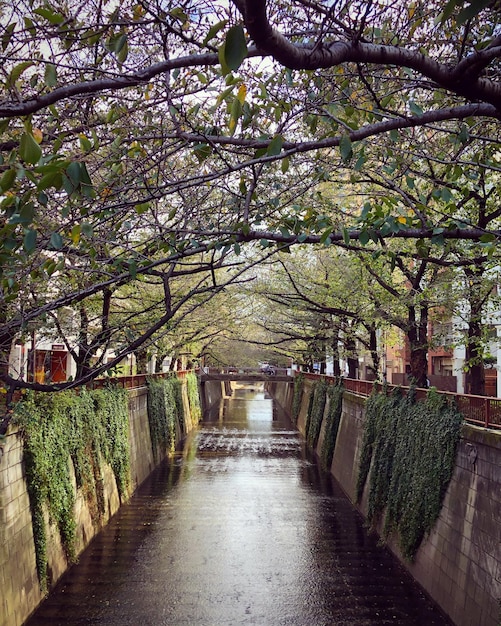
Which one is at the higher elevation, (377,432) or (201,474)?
(377,432)

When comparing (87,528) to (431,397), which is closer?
(431,397)

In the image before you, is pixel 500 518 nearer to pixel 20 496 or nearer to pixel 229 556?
pixel 229 556

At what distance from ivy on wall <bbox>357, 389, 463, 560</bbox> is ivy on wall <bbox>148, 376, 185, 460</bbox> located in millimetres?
12307

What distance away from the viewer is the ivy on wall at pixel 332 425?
999 inches

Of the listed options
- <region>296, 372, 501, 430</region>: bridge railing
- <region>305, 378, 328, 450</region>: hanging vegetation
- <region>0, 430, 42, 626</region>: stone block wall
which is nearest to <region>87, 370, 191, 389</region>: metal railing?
<region>0, 430, 42, 626</region>: stone block wall

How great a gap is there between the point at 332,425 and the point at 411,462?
12.5 meters

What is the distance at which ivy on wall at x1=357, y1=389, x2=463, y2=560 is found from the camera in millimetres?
11584

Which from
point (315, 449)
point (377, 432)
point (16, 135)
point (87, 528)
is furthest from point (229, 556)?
point (315, 449)

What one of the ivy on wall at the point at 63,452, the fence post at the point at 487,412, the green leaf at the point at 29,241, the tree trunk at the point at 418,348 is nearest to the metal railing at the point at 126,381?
the ivy on wall at the point at 63,452

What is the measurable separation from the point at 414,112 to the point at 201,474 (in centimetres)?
2182

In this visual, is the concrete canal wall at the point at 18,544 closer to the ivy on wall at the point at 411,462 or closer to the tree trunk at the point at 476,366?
the ivy on wall at the point at 411,462

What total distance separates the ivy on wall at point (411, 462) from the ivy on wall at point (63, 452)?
24.8ft

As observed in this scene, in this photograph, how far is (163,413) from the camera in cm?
2862

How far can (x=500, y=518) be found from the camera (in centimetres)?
898
